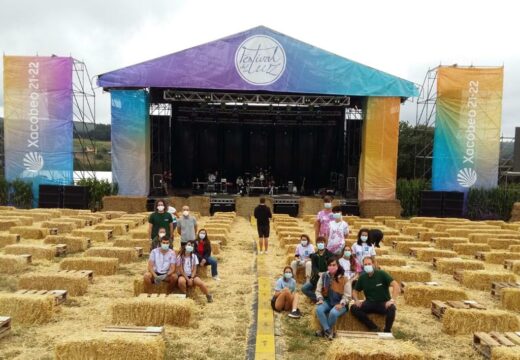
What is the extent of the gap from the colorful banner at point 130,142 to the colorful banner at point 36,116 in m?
2.80

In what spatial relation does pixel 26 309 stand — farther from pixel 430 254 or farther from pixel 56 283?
pixel 430 254

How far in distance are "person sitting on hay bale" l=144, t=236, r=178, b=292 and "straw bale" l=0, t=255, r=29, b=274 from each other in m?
3.94

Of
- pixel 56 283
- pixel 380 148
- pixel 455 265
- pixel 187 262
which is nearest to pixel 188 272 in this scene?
pixel 187 262

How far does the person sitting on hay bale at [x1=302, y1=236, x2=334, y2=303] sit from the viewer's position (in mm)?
8547

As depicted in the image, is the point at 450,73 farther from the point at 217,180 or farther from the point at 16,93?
the point at 16,93

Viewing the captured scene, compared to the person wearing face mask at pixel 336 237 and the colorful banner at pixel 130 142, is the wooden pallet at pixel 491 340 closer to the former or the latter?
the person wearing face mask at pixel 336 237

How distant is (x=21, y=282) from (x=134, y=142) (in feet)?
53.4

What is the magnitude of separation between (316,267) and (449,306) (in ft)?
7.51

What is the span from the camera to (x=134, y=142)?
24.8m

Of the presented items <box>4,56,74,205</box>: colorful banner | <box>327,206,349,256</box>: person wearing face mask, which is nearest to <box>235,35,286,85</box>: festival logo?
<box>4,56,74,205</box>: colorful banner

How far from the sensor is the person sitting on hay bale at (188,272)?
349 inches

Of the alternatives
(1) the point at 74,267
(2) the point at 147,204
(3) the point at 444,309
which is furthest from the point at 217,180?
(3) the point at 444,309

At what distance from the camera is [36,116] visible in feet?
82.6

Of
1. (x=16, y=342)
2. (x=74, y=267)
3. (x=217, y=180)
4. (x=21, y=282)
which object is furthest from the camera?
(x=217, y=180)
